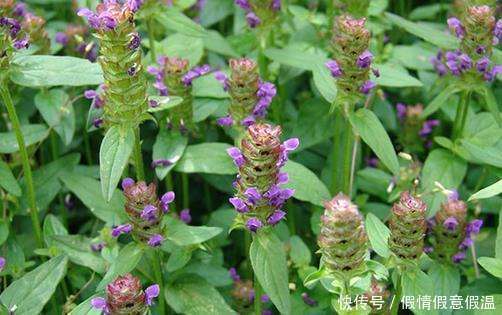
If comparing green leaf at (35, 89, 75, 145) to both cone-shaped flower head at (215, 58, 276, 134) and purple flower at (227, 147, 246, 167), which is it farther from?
purple flower at (227, 147, 246, 167)

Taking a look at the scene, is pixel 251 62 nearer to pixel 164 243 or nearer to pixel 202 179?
pixel 164 243

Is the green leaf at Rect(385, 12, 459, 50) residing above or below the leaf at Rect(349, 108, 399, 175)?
above

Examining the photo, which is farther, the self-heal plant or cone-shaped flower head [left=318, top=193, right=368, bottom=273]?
the self-heal plant

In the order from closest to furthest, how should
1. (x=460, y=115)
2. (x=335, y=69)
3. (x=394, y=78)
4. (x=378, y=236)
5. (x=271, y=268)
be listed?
(x=271, y=268) < (x=378, y=236) < (x=335, y=69) < (x=394, y=78) < (x=460, y=115)

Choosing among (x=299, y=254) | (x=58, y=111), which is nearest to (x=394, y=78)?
(x=299, y=254)

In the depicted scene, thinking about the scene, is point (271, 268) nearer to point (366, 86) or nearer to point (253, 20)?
point (366, 86)

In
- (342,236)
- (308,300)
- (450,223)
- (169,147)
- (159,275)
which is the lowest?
(308,300)

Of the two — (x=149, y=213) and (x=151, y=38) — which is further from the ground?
(x=151, y=38)

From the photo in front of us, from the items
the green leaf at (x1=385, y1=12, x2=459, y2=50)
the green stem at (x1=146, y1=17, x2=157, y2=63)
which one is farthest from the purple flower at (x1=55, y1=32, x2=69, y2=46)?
the green leaf at (x1=385, y1=12, x2=459, y2=50)

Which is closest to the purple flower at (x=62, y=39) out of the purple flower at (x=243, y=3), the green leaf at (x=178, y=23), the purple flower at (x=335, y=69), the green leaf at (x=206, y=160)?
the green leaf at (x=178, y=23)
